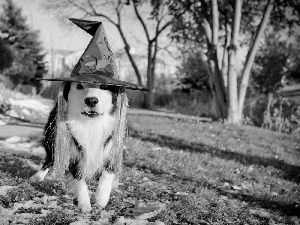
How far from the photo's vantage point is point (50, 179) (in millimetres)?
3520

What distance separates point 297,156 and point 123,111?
18.4 feet

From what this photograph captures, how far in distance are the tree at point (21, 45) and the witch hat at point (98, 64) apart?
2032 centimetres

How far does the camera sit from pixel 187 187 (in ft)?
12.4

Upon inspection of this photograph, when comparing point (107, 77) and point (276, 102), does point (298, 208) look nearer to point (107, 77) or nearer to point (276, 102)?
point (107, 77)

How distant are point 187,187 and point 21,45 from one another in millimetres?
22802

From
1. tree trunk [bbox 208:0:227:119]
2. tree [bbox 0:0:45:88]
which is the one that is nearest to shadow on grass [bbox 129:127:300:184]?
tree trunk [bbox 208:0:227:119]

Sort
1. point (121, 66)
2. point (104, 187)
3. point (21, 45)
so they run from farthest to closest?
point (121, 66) < point (21, 45) < point (104, 187)

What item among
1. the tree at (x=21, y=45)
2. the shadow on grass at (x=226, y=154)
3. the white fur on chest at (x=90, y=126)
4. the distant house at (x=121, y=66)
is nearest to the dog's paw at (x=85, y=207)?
the white fur on chest at (x=90, y=126)

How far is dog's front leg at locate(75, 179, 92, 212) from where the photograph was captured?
2.68 meters

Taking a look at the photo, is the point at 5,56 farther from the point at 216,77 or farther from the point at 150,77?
the point at 216,77

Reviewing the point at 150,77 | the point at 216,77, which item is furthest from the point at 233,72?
the point at 150,77

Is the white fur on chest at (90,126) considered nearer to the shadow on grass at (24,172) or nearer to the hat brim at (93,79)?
the hat brim at (93,79)

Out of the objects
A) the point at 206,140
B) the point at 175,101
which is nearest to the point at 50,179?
the point at 206,140

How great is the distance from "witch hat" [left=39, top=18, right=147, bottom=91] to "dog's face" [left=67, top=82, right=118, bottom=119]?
120 millimetres
